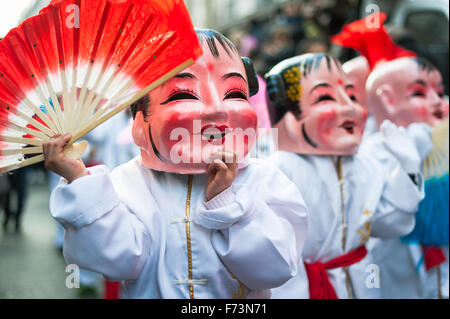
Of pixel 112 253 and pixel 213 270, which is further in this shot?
pixel 213 270

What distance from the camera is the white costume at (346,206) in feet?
7.58

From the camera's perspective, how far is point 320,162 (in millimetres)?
2369

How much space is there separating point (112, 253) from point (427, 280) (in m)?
2.17

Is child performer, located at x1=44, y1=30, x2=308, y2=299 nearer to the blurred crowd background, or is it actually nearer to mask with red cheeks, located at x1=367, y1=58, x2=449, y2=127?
the blurred crowd background

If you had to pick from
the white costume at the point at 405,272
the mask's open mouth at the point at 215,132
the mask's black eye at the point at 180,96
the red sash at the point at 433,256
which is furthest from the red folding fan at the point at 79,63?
the red sash at the point at 433,256

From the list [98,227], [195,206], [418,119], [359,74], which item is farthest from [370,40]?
[98,227]

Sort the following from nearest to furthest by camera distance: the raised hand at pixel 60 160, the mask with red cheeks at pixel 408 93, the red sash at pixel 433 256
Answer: the raised hand at pixel 60 160
the mask with red cheeks at pixel 408 93
the red sash at pixel 433 256

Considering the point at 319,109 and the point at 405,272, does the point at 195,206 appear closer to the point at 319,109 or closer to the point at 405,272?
the point at 319,109

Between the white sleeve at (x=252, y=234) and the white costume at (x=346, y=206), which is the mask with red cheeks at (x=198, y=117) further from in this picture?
the white costume at (x=346, y=206)

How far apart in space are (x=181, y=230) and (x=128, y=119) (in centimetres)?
126

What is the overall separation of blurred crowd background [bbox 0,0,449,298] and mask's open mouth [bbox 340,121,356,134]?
713 mm

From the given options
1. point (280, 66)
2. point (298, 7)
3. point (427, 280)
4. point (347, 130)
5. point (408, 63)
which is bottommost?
point (427, 280)
